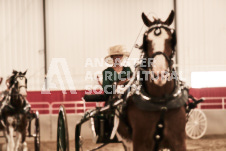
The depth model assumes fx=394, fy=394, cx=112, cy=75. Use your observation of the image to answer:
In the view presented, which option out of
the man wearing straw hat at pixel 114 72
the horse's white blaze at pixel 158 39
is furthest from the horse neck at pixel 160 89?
the man wearing straw hat at pixel 114 72

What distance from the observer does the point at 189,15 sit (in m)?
11.1

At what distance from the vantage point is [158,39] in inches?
119

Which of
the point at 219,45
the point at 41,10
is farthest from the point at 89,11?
the point at 219,45

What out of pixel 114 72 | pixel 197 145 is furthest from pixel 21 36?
pixel 114 72

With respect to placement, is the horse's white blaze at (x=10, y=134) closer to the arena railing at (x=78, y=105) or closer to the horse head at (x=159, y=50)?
the arena railing at (x=78, y=105)

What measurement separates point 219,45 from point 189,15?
119 centimetres

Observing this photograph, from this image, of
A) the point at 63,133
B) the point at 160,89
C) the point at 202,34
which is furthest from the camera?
the point at 202,34

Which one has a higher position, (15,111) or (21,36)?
(21,36)

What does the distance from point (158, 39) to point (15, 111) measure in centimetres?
419

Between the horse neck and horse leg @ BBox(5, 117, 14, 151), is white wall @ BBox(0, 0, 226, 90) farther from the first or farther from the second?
the horse neck

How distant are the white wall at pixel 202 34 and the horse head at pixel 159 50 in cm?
801

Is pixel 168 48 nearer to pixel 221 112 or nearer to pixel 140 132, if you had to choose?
pixel 140 132

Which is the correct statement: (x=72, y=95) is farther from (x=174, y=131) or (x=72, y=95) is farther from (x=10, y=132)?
(x=174, y=131)

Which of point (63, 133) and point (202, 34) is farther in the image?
point (202, 34)
